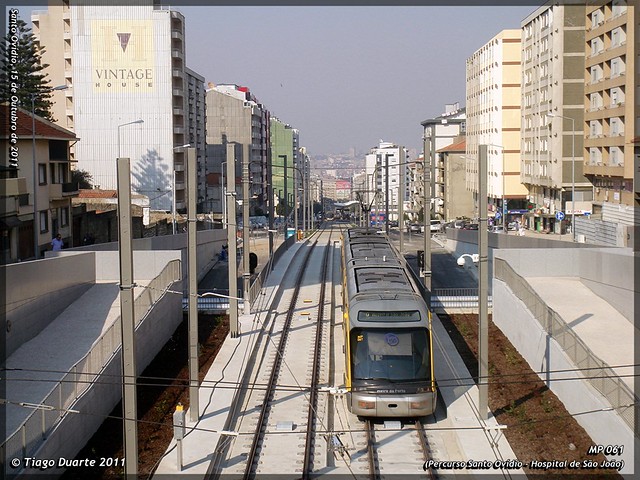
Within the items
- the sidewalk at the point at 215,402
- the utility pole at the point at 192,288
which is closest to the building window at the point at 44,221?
the sidewalk at the point at 215,402

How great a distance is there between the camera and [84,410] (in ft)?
48.1

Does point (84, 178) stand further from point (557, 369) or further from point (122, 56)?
point (557, 369)

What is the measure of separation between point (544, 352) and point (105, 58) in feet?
170

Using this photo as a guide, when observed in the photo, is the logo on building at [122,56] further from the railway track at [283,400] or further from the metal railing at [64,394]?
the metal railing at [64,394]

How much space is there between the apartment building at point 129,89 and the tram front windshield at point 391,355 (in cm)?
4851

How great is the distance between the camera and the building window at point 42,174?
1435 inches

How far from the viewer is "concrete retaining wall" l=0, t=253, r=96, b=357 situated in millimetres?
18016

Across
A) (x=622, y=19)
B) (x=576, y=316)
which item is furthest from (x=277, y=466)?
(x=622, y=19)

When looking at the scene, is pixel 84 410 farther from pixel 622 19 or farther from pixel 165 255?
pixel 622 19

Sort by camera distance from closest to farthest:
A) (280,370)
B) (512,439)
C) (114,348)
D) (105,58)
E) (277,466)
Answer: (277,466) < (512,439) < (114,348) < (280,370) < (105,58)

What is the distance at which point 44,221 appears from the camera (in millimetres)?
37062

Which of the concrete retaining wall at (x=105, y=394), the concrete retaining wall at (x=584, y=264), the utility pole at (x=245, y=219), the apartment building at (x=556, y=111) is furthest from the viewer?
the apartment building at (x=556, y=111)

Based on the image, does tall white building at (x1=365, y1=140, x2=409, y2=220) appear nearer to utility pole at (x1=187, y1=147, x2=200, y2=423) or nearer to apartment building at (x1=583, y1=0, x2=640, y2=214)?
utility pole at (x1=187, y1=147, x2=200, y2=423)

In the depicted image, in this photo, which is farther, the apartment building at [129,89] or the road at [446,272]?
the apartment building at [129,89]
